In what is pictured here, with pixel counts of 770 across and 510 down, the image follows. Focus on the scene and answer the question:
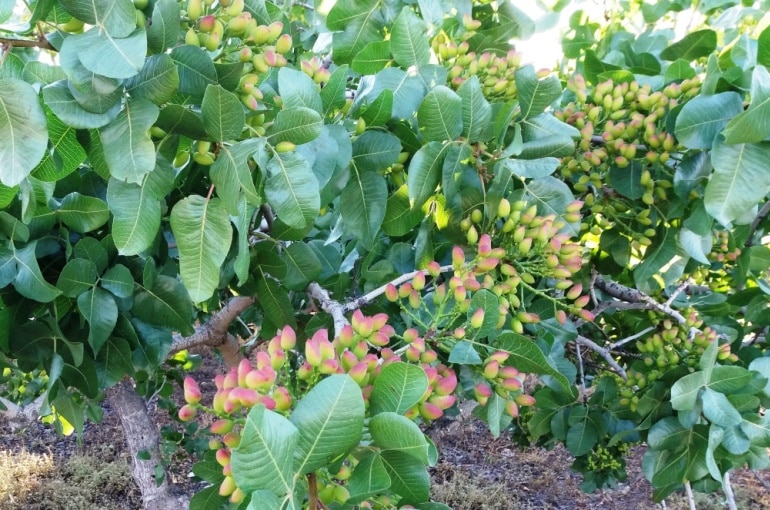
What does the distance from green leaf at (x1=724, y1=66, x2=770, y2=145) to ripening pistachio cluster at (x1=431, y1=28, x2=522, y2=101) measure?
38cm

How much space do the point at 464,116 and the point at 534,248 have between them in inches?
9.9

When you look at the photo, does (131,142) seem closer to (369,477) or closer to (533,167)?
(369,477)

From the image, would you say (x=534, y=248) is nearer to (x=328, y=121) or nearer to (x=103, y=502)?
(x=328, y=121)

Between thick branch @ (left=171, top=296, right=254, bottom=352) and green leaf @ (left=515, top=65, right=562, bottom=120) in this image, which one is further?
thick branch @ (left=171, top=296, right=254, bottom=352)

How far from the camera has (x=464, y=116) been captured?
0.98 meters

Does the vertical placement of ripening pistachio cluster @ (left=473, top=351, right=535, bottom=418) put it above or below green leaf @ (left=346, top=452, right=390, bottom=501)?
below

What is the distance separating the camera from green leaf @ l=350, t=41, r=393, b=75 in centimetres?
112

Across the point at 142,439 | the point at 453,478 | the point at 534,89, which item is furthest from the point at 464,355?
the point at 453,478

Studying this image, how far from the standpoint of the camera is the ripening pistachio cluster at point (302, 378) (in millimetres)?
611

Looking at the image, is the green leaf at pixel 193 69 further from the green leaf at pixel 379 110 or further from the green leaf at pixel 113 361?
the green leaf at pixel 113 361

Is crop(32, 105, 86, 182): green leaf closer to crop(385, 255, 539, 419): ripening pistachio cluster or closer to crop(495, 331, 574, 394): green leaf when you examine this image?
crop(385, 255, 539, 419): ripening pistachio cluster

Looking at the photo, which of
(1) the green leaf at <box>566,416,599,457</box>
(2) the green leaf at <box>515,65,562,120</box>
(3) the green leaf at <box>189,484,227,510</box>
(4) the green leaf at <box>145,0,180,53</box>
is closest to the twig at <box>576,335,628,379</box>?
(1) the green leaf at <box>566,416,599,457</box>

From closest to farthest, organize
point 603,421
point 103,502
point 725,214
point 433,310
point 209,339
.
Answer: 1. point 725,214
2. point 433,310
3. point 603,421
4. point 209,339
5. point 103,502

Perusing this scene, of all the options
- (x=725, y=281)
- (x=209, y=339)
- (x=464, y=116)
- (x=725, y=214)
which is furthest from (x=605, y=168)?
(x=209, y=339)
